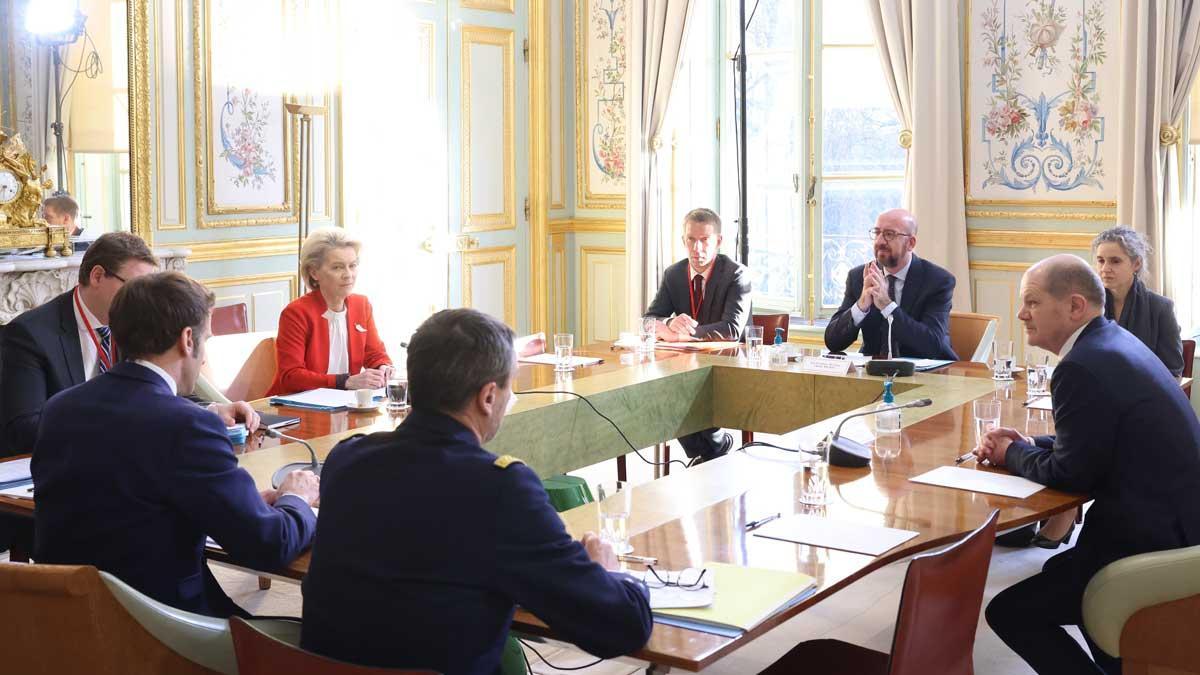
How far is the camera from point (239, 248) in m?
6.27

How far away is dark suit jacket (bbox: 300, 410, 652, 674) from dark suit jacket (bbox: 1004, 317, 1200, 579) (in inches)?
51.1

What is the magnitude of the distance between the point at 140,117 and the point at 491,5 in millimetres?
2387

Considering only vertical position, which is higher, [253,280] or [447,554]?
[253,280]

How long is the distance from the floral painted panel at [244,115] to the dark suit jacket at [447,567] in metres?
4.51

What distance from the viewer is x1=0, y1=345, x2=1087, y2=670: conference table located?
Result: 242cm

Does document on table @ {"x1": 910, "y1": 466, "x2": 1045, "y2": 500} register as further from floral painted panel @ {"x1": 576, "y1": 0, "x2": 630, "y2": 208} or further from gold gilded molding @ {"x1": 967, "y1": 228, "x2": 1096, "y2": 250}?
floral painted panel @ {"x1": 576, "y1": 0, "x2": 630, "y2": 208}

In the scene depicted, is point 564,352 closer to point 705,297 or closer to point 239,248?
point 705,297

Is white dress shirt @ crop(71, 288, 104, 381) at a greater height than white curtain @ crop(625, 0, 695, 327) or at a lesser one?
lesser

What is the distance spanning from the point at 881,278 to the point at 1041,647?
231 centimetres

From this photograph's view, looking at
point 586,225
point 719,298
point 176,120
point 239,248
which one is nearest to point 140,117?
point 176,120

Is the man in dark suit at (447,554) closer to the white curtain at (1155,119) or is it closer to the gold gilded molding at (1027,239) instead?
the white curtain at (1155,119)

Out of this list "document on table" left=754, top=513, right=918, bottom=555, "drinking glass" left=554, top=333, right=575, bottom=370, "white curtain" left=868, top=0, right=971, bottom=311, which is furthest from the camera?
"white curtain" left=868, top=0, right=971, bottom=311

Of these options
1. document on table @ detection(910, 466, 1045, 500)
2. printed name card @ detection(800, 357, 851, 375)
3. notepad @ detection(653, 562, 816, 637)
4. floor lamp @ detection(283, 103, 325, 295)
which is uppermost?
floor lamp @ detection(283, 103, 325, 295)

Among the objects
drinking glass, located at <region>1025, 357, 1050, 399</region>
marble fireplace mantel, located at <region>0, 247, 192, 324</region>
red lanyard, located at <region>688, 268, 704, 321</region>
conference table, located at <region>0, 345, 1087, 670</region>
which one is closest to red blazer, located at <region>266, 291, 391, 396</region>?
conference table, located at <region>0, 345, 1087, 670</region>
